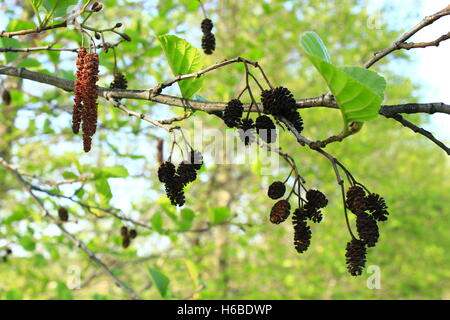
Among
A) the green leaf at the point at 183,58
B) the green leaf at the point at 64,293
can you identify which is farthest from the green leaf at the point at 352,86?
the green leaf at the point at 64,293

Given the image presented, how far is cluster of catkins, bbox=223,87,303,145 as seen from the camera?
0.97m

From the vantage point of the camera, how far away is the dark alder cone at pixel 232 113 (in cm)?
104

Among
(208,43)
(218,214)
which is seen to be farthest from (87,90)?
(218,214)

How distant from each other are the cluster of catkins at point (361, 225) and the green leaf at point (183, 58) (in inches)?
20.7

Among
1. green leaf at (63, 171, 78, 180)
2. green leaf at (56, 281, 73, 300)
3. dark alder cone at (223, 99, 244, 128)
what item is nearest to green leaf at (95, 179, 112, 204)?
green leaf at (63, 171, 78, 180)

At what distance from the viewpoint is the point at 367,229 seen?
39.2 inches

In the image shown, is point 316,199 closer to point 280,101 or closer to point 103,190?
point 280,101

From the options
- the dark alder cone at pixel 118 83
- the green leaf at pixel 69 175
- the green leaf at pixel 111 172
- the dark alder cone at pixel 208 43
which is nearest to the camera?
the dark alder cone at pixel 118 83

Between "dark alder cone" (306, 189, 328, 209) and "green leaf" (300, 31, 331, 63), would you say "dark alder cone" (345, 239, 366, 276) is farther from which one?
"green leaf" (300, 31, 331, 63)

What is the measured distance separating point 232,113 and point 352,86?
0.32 m

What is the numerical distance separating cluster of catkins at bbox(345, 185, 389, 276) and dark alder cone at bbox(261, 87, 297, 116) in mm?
253

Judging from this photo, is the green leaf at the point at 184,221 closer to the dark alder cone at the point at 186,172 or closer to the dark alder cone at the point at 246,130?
the dark alder cone at the point at 186,172
